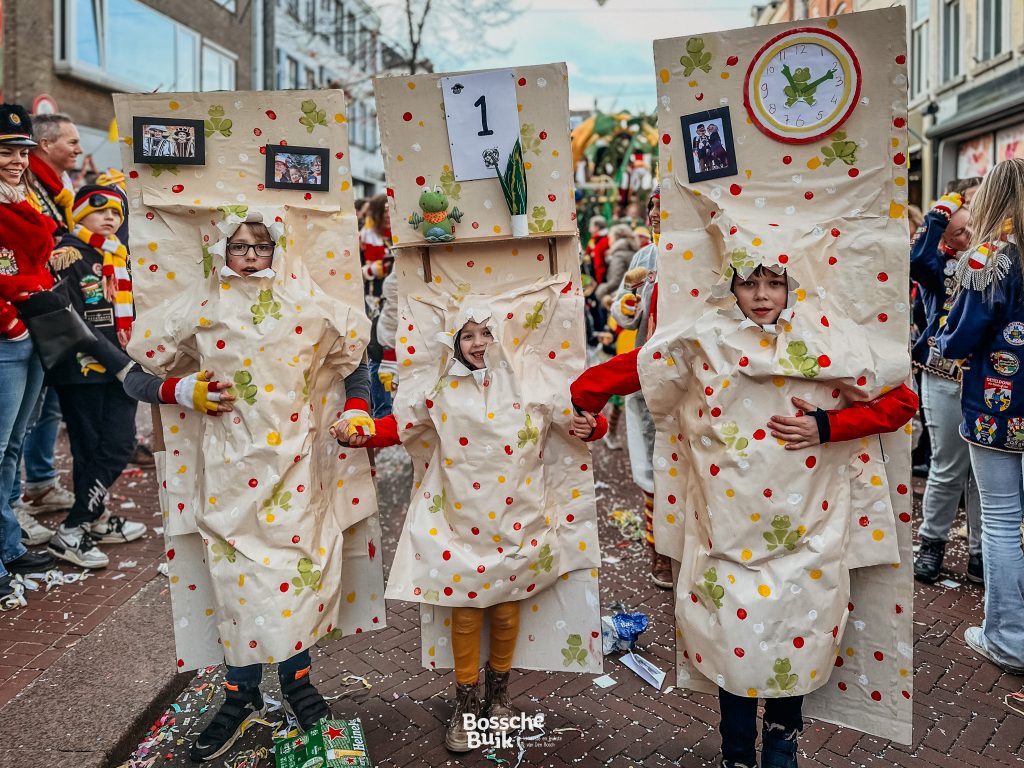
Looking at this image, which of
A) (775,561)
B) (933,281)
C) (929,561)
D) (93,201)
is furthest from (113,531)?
(933,281)

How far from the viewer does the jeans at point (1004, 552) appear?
3.45 meters

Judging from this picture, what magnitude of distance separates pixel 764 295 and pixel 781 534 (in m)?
0.71

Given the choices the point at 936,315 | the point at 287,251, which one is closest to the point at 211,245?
the point at 287,251

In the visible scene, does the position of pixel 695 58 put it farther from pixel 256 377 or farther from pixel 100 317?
pixel 100 317

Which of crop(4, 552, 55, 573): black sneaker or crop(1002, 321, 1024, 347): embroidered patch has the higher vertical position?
crop(1002, 321, 1024, 347): embroidered patch

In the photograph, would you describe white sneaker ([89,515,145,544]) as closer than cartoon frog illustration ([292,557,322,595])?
No

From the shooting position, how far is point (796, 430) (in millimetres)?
2412

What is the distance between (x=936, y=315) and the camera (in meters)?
4.44

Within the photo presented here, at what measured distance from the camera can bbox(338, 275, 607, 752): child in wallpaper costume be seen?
9.05 feet

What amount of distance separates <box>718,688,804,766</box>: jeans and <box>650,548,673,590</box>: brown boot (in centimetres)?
161

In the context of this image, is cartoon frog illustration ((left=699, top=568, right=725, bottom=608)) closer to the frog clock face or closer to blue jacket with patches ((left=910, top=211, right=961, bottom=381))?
the frog clock face

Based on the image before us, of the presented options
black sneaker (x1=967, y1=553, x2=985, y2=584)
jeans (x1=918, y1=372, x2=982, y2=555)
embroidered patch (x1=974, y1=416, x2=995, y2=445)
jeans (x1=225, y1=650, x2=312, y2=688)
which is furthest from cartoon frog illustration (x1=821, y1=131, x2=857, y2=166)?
black sneaker (x1=967, y1=553, x2=985, y2=584)

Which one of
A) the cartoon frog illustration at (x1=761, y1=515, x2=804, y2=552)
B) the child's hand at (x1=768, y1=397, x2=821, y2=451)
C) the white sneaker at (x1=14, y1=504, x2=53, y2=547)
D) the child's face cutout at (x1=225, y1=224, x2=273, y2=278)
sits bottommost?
the white sneaker at (x1=14, y1=504, x2=53, y2=547)

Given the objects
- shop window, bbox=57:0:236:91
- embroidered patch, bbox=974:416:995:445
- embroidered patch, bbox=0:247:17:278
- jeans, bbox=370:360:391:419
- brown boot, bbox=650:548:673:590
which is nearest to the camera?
embroidered patch, bbox=974:416:995:445
